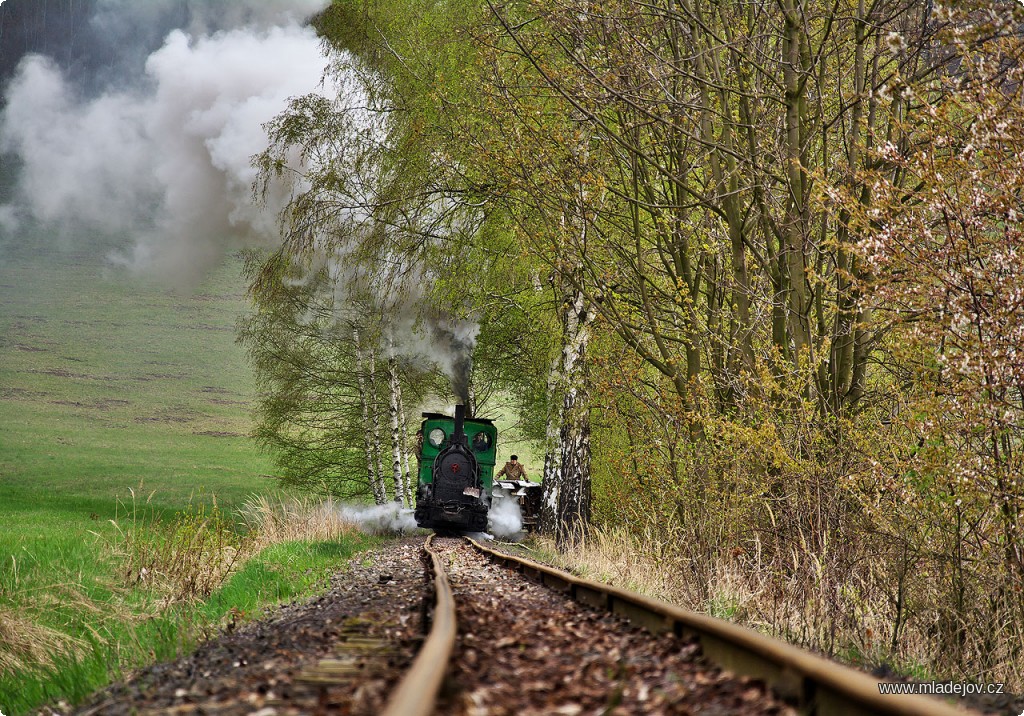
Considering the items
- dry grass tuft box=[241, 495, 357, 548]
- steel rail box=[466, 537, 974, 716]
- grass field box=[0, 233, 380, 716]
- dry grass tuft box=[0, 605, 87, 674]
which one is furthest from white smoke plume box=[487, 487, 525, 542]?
steel rail box=[466, 537, 974, 716]

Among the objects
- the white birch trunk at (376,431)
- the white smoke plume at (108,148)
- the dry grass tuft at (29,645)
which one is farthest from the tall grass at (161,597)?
the white smoke plume at (108,148)

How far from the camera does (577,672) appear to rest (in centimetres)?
401

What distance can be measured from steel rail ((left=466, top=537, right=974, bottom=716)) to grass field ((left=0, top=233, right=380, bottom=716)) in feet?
10.5

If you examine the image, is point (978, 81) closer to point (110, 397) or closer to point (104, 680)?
point (104, 680)

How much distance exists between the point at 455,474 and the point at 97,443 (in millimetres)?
52836

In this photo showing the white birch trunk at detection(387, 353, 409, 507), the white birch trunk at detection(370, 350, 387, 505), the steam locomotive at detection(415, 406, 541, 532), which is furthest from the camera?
the white birch trunk at detection(370, 350, 387, 505)

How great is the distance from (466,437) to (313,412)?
27.5 ft

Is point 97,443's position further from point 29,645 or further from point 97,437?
point 29,645

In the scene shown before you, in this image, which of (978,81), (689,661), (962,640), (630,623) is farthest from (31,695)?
(978,81)

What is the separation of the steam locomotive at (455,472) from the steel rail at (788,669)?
14.0 meters

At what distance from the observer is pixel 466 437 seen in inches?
794

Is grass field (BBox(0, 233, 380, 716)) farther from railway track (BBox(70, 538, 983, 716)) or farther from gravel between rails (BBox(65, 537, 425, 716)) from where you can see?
railway track (BBox(70, 538, 983, 716))

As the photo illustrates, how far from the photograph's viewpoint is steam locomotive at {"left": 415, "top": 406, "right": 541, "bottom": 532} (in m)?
19.3

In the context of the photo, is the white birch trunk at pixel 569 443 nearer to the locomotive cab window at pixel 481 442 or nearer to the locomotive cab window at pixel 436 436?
the locomotive cab window at pixel 481 442
